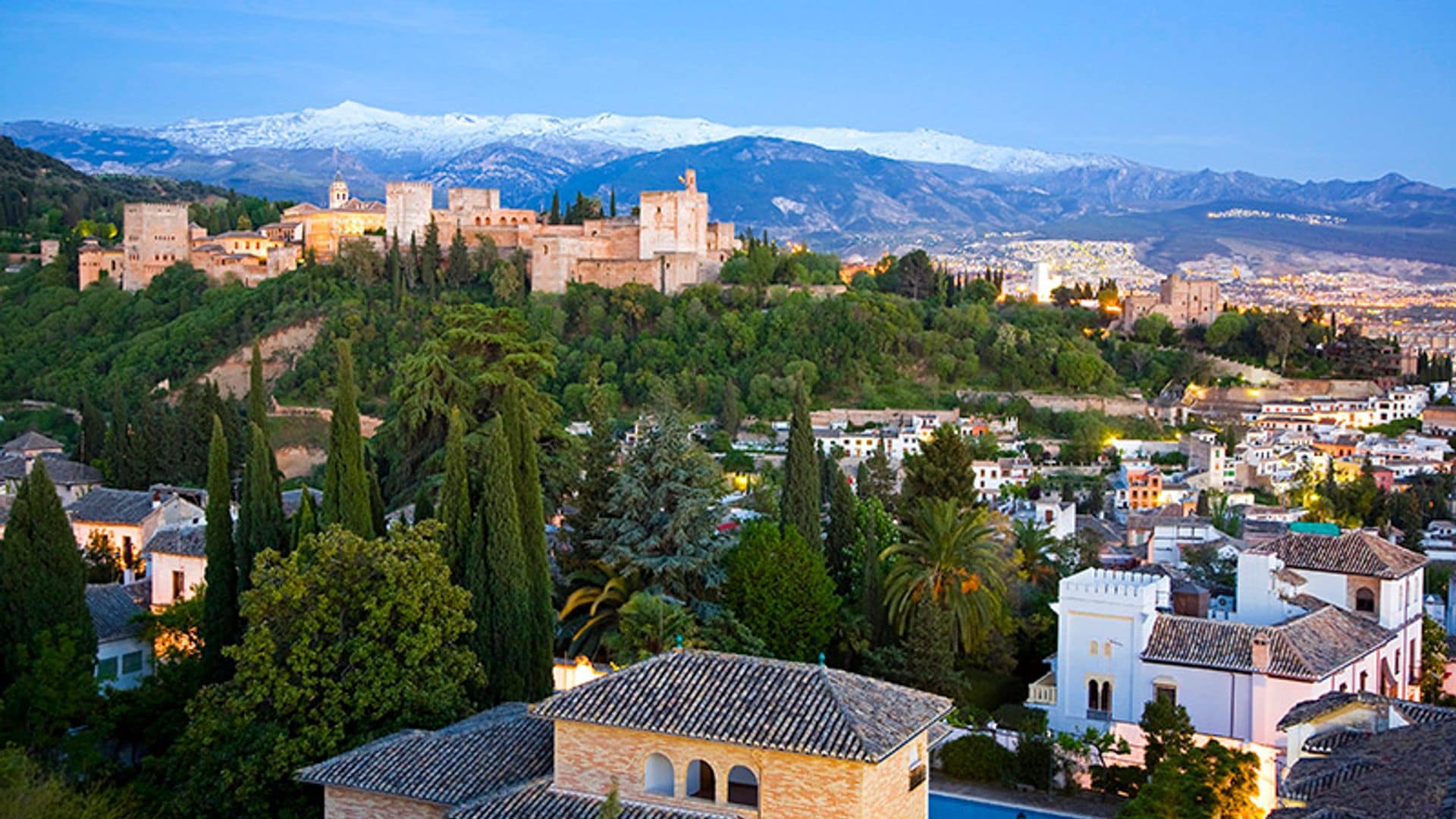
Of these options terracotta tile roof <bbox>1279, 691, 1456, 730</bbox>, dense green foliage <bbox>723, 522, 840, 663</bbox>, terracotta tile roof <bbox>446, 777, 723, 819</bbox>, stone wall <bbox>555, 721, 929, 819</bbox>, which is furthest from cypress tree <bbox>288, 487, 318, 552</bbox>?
terracotta tile roof <bbox>1279, 691, 1456, 730</bbox>

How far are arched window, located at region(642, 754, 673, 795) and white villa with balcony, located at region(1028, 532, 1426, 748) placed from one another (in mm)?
9106

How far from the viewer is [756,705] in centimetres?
1376

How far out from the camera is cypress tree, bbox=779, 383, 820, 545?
2442 centimetres

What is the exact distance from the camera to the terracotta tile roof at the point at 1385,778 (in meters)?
11.6

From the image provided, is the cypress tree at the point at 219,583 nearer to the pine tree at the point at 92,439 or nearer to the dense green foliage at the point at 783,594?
the dense green foliage at the point at 783,594

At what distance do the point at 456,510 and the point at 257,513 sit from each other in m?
3.40

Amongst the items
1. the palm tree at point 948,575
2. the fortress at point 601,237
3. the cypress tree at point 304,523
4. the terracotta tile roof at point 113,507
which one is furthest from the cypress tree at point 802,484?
the fortress at point 601,237

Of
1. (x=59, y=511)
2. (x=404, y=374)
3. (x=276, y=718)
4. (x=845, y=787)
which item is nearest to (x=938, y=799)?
(x=845, y=787)

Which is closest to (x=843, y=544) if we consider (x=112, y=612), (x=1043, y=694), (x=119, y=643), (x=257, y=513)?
(x=1043, y=694)

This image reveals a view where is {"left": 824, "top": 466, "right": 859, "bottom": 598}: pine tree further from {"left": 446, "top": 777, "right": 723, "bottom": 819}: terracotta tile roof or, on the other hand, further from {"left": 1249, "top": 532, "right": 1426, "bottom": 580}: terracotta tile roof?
{"left": 446, "top": 777, "right": 723, "bottom": 819}: terracotta tile roof

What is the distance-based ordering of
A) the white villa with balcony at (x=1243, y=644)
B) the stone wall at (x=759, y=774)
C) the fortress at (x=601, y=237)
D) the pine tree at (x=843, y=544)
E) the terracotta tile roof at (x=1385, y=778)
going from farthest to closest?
the fortress at (x=601, y=237) → the pine tree at (x=843, y=544) → the white villa with balcony at (x=1243, y=644) → the stone wall at (x=759, y=774) → the terracotta tile roof at (x=1385, y=778)

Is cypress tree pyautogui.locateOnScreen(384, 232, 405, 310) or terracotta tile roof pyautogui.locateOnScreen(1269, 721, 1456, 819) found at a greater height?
cypress tree pyautogui.locateOnScreen(384, 232, 405, 310)

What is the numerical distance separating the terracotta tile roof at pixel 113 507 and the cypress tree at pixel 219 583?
11087 millimetres

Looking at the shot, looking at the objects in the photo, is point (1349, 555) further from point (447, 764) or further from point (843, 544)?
point (447, 764)
